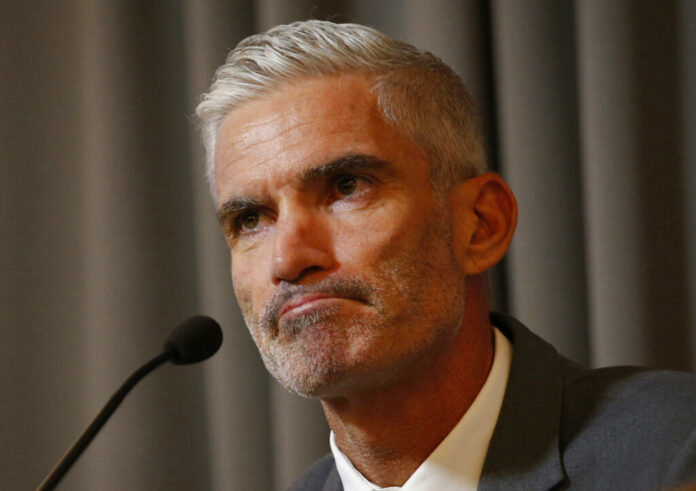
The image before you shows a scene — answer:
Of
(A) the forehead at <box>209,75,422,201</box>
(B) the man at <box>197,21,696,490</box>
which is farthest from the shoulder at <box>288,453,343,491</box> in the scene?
(A) the forehead at <box>209,75,422,201</box>

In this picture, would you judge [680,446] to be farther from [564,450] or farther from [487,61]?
[487,61]

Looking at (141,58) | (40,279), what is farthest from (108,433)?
(141,58)

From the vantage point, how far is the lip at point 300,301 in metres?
1.33

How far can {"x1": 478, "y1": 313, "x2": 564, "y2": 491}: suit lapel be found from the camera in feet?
4.41

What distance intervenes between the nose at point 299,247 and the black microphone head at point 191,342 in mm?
141

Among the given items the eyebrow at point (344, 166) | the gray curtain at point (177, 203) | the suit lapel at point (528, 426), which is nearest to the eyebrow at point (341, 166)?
the eyebrow at point (344, 166)

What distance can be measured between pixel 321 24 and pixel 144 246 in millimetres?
998

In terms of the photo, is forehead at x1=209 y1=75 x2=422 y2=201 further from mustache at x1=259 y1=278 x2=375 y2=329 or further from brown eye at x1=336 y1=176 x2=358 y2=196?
mustache at x1=259 y1=278 x2=375 y2=329

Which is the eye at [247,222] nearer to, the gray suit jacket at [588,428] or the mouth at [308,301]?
the mouth at [308,301]

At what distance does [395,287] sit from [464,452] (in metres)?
0.31

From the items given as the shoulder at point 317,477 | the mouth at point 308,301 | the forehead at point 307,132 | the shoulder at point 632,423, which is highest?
the forehead at point 307,132

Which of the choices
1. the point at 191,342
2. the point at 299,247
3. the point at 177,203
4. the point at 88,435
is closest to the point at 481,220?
the point at 299,247

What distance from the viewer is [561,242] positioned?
6.49 feet

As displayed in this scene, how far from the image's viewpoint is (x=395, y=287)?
1368 millimetres
